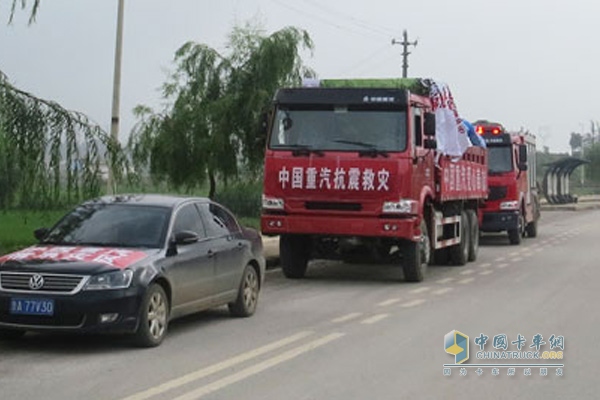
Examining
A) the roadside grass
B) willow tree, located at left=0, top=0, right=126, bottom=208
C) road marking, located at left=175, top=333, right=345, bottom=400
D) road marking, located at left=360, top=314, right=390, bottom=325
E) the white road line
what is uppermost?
willow tree, located at left=0, top=0, right=126, bottom=208

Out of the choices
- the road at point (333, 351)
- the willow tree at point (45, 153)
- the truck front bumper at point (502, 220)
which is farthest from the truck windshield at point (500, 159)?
the willow tree at point (45, 153)

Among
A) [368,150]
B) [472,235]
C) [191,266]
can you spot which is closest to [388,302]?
[368,150]

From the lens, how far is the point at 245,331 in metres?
9.93

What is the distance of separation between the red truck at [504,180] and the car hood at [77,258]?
657 inches

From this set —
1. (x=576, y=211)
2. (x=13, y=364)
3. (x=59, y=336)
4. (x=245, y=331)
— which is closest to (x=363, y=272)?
(x=245, y=331)

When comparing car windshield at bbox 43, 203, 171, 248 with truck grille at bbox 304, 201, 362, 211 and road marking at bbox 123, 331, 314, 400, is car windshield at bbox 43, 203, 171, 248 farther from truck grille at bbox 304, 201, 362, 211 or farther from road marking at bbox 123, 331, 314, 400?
truck grille at bbox 304, 201, 362, 211

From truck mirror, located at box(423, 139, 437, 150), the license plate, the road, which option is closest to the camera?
the road

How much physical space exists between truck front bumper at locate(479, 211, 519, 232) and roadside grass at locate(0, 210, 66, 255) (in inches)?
466

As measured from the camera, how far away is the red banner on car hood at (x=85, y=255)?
8.58 meters

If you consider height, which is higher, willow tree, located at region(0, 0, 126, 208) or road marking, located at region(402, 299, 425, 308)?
willow tree, located at region(0, 0, 126, 208)

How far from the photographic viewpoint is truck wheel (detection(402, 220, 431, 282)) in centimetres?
1462

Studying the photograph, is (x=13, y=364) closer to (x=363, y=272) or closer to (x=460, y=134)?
(x=363, y=272)

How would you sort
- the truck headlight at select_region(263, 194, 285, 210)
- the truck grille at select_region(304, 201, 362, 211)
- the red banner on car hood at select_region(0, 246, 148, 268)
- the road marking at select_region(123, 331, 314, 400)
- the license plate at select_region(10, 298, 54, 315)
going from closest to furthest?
the road marking at select_region(123, 331, 314, 400)
the license plate at select_region(10, 298, 54, 315)
the red banner on car hood at select_region(0, 246, 148, 268)
the truck grille at select_region(304, 201, 362, 211)
the truck headlight at select_region(263, 194, 285, 210)

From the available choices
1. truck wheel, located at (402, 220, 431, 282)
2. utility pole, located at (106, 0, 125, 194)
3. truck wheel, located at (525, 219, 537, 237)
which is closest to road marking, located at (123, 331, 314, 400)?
truck wheel, located at (402, 220, 431, 282)
